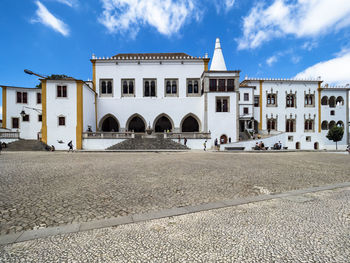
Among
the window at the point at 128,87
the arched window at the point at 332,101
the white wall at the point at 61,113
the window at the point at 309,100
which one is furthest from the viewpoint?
the arched window at the point at 332,101

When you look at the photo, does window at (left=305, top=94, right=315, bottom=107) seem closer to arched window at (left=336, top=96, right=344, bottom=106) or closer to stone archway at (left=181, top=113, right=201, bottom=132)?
arched window at (left=336, top=96, right=344, bottom=106)

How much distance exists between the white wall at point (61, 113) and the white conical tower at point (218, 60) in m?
25.0

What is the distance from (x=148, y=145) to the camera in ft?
72.7

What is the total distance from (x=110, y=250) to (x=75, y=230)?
0.94 metres

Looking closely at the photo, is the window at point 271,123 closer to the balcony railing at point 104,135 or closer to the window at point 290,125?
the window at point 290,125

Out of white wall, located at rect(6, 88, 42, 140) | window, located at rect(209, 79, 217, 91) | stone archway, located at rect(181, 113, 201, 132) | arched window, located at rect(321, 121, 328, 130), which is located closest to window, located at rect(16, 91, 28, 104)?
white wall, located at rect(6, 88, 42, 140)

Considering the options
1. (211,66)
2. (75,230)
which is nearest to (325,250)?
(75,230)

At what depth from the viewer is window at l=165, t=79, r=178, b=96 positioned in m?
29.7

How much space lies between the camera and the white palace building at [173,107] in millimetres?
23203

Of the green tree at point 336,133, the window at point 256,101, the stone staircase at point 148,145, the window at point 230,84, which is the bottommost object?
the stone staircase at point 148,145

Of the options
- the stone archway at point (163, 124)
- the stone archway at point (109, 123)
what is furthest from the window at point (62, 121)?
the stone archway at point (163, 124)

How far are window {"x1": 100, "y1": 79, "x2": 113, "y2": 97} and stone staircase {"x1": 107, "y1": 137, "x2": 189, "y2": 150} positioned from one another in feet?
36.6

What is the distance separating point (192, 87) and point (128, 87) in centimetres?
1120

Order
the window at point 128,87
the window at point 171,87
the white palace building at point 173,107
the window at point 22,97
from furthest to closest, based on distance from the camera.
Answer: the window at point 171,87, the window at point 128,87, the window at point 22,97, the white palace building at point 173,107
